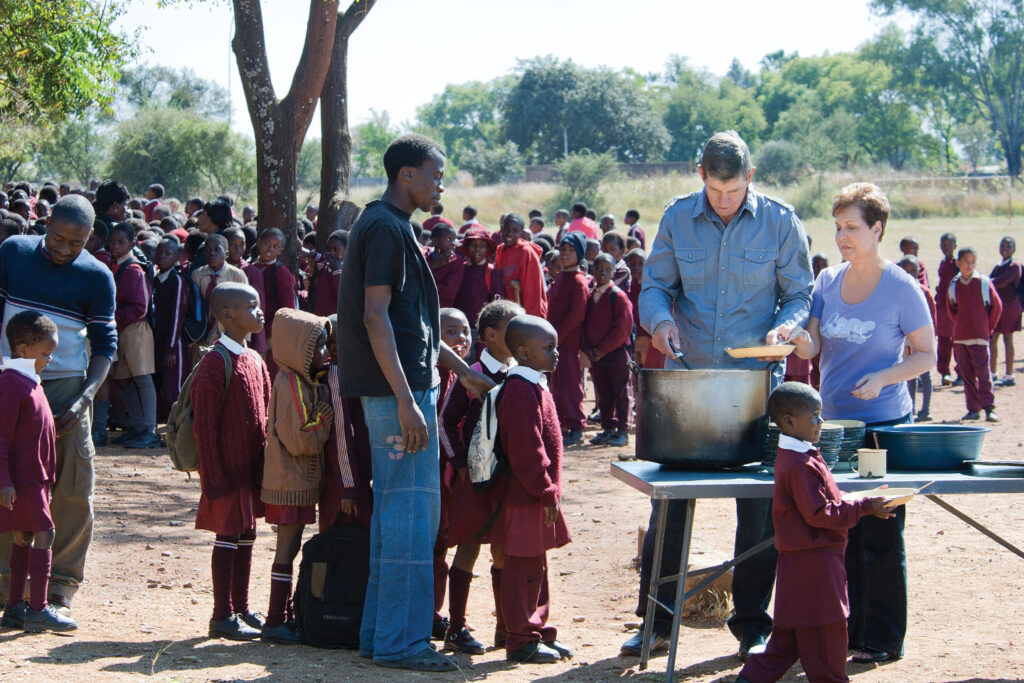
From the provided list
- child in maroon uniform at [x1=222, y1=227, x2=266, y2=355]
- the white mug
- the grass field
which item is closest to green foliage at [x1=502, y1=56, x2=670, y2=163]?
the grass field

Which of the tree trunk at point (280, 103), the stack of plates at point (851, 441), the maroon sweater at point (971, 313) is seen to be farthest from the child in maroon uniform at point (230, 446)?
the maroon sweater at point (971, 313)

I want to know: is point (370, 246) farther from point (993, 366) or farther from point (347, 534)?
point (993, 366)

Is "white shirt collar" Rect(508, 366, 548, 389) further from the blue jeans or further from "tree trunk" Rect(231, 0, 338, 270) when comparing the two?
"tree trunk" Rect(231, 0, 338, 270)

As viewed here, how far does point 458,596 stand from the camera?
4.98m

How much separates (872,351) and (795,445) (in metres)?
0.91

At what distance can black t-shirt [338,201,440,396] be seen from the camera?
4277mm

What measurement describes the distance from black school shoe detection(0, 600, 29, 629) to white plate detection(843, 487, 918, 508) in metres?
3.44

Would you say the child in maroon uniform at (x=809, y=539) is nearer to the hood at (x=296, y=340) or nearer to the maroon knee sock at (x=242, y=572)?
the hood at (x=296, y=340)

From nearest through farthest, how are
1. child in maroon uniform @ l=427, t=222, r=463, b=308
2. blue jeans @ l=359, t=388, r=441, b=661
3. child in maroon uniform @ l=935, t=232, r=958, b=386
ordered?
blue jeans @ l=359, t=388, r=441, b=661 → child in maroon uniform @ l=427, t=222, r=463, b=308 → child in maroon uniform @ l=935, t=232, r=958, b=386

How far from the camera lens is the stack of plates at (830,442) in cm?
428

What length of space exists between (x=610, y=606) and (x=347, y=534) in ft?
6.15

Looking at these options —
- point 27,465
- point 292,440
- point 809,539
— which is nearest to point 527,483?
point 292,440

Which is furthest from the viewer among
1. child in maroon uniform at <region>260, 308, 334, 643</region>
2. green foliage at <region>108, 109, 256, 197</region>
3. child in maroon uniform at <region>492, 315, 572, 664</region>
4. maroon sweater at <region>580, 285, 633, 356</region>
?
green foliage at <region>108, 109, 256, 197</region>

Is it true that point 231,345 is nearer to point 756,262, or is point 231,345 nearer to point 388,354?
point 388,354
